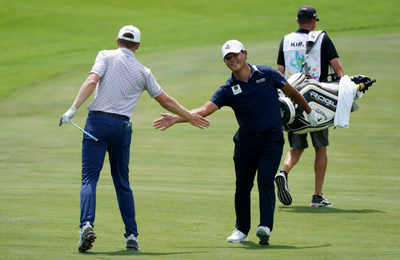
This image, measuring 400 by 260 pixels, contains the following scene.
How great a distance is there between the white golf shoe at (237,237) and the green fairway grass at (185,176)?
0.12 m

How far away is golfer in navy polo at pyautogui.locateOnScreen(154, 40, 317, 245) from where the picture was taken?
6273mm

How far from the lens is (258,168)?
643 centimetres

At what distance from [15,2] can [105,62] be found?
5631 centimetres

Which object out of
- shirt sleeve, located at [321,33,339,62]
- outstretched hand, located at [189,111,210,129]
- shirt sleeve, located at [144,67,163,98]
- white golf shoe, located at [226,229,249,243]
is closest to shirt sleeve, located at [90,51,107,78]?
shirt sleeve, located at [144,67,163,98]

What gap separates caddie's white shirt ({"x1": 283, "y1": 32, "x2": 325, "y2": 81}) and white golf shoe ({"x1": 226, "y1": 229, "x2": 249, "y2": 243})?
9.88 ft

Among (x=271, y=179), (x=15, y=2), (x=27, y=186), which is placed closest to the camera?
(x=271, y=179)

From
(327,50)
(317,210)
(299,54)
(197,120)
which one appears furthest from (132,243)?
(327,50)

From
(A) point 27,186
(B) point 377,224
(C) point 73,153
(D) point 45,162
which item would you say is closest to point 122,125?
(B) point 377,224

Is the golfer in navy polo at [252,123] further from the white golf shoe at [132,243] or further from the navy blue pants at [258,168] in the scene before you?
the white golf shoe at [132,243]

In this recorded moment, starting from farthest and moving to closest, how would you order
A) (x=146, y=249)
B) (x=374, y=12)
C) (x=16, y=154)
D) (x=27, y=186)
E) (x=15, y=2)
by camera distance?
(x=15, y=2) → (x=374, y=12) → (x=16, y=154) → (x=27, y=186) → (x=146, y=249)

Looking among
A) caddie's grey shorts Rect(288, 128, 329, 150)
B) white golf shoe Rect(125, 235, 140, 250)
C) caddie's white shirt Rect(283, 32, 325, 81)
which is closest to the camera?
white golf shoe Rect(125, 235, 140, 250)

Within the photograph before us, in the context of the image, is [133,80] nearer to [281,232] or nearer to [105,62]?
[105,62]

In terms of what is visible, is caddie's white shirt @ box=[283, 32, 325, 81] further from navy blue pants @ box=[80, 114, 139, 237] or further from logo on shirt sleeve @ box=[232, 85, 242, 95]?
navy blue pants @ box=[80, 114, 139, 237]

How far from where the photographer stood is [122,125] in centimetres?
606
